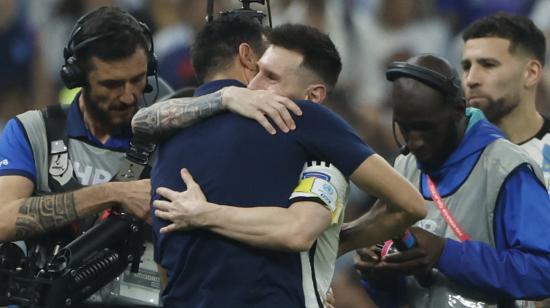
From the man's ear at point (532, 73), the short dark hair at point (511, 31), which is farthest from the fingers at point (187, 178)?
the man's ear at point (532, 73)

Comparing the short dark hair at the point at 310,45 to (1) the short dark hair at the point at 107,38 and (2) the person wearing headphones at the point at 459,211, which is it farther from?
(1) the short dark hair at the point at 107,38

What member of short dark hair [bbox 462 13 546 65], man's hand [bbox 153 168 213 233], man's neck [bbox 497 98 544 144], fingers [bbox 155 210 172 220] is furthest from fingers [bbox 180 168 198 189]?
short dark hair [bbox 462 13 546 65]

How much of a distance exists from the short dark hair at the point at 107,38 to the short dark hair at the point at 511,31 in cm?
169

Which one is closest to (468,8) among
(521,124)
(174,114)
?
(521,124)

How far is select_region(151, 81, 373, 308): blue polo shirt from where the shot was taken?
3.21 metres

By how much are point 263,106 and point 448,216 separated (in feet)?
3.17

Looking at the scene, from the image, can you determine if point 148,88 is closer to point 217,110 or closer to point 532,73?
point 217,110

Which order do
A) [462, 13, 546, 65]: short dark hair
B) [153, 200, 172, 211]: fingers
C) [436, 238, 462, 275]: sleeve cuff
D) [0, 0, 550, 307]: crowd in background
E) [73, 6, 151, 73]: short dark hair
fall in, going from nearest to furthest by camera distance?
[153, 200, 172, 211]: fingers → [436, 238, 462, 275]: sleeve cuff → [73, 6, 151, 73]: short dark hair → [462, 13, 546, 65]: short dark hair → [0, 0, 550, 307]: crowd in background

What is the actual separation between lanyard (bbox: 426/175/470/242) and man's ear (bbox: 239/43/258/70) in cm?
80

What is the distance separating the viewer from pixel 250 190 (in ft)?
10.6

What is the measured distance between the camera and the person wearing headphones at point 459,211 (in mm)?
3746

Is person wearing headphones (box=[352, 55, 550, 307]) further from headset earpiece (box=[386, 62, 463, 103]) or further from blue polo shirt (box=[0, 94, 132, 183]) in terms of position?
blue polo shirt (box=[0, 94, 132, 183])

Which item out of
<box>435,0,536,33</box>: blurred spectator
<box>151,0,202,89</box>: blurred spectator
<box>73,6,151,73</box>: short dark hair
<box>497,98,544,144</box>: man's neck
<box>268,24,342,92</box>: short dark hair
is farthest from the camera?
<box>151,0,202,89</box>: blurred spectator

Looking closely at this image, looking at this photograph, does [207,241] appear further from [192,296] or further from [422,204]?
[422,204]
